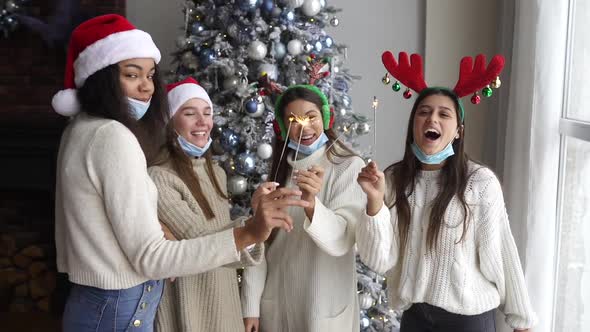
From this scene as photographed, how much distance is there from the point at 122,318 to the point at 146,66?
0.65m

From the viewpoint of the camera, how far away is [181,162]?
2.13m

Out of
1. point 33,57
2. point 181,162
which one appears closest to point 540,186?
point 181,162

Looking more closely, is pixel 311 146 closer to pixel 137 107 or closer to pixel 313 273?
pixel 313 273

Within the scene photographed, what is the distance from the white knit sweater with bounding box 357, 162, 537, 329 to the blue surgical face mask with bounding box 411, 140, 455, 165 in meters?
0.11

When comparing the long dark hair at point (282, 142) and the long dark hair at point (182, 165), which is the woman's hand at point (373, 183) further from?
the long dark hair at point (182, 165)

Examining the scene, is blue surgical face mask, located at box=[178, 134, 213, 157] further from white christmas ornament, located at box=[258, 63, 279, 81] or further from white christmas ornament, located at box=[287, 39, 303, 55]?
white christmas ornament, located at box=[287, 39, 303, 55]

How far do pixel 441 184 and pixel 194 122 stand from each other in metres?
0.90

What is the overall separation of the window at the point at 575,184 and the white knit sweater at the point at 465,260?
3.19 feet

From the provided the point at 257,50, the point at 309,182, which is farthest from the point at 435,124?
the point at 257,50

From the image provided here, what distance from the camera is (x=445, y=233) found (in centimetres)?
189

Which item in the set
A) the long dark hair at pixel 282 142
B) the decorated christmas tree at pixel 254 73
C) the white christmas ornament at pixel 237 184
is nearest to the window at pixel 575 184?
the decorated christmas tree at pixel 254 73

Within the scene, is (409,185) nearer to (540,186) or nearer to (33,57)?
(540,186)

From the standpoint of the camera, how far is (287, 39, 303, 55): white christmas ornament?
3.07 m

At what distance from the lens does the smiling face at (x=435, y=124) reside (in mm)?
1939
